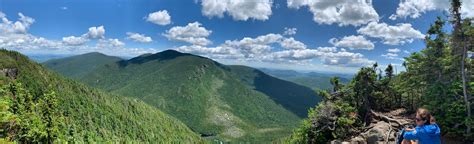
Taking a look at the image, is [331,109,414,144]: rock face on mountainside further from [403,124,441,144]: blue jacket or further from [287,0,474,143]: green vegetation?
[403,124,441,144]: blue jacket

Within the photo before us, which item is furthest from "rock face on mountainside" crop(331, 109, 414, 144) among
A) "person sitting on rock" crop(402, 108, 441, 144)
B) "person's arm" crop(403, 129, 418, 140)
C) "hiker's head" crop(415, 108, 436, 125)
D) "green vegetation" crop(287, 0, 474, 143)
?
"hiker's head" crop(415, 108, 436, 125)

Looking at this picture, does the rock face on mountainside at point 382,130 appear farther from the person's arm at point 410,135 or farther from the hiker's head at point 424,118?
the hiker's head at point 424,118

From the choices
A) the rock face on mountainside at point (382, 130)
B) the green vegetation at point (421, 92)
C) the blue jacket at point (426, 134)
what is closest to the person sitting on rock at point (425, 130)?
the blue jacket at point (426, 134)

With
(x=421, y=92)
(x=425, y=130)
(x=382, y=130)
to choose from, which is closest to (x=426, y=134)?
(x=425, y=130)

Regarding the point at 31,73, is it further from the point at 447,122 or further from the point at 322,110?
the point at 447,122

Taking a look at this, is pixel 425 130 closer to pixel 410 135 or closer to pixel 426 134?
pixel 426 134

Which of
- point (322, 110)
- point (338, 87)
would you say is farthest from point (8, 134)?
point (338, 87)
